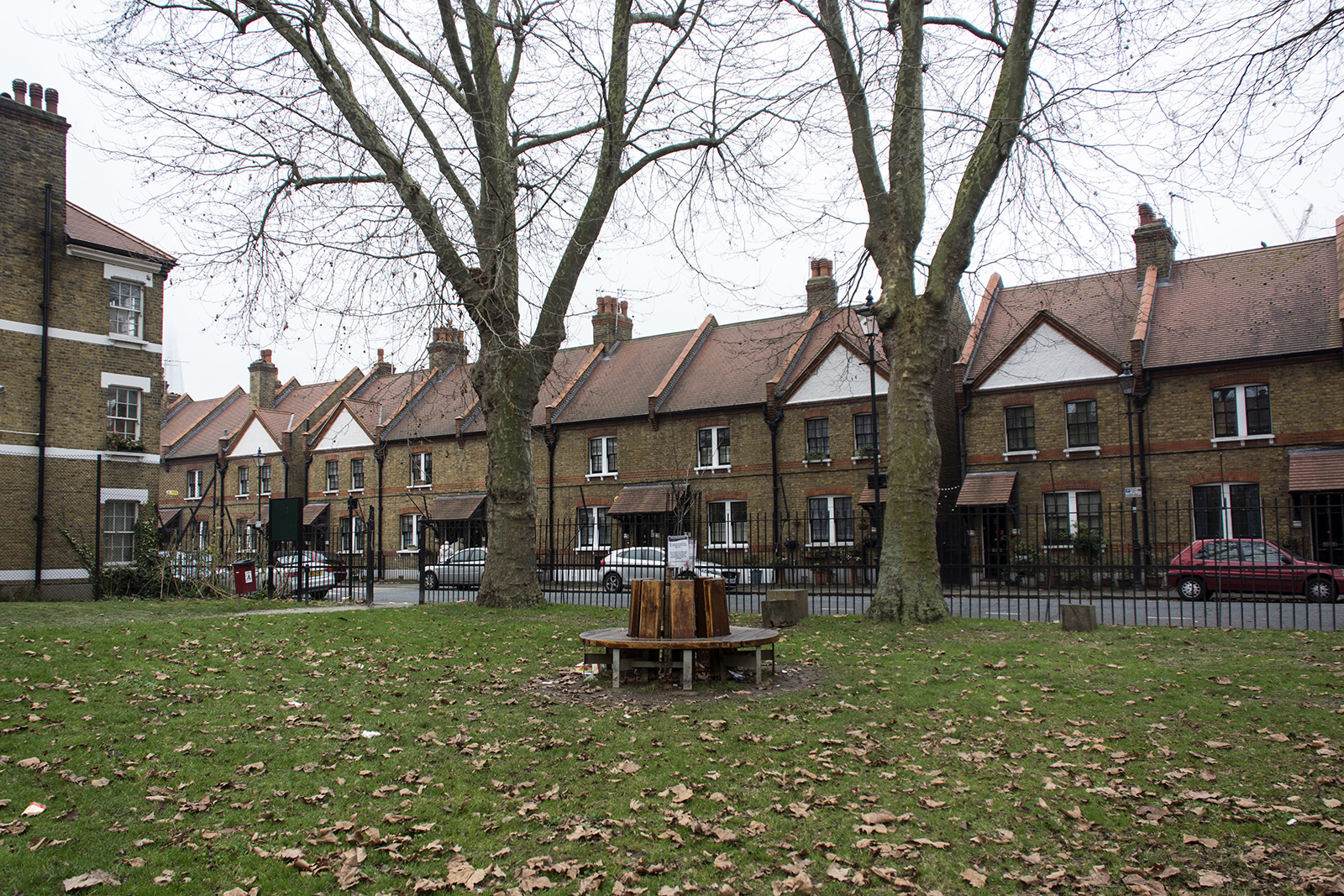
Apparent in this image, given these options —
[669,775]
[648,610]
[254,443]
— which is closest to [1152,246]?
[648,610]

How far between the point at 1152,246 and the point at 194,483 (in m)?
49.3

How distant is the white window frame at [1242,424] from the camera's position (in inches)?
997

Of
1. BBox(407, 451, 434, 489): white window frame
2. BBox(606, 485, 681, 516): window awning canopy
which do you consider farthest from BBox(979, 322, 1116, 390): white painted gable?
BBox(407, 451, 434, 489): white window frame

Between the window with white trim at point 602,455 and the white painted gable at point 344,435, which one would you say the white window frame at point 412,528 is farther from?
the window with white trim at point 602,455

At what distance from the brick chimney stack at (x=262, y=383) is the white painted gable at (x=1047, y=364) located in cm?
4041

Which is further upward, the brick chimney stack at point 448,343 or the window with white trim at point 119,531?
the brick chimney stack at point 448,343

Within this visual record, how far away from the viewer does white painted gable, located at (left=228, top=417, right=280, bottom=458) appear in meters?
46.5

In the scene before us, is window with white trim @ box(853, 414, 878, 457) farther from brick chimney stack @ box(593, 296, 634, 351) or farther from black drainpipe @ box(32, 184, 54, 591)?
black drainpipe @ box(32, 184, 54, 591)

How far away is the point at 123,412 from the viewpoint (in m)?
23.7

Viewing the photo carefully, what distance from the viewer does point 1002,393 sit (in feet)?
96.8

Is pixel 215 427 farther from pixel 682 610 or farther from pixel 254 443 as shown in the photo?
pixel 682 610

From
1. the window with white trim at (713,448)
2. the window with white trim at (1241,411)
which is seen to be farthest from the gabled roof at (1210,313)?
the window with white trim at (713,448)

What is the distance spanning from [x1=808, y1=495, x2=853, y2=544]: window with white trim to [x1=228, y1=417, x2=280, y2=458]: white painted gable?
99.5 ft

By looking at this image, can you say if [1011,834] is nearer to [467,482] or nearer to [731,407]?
[731,407]
